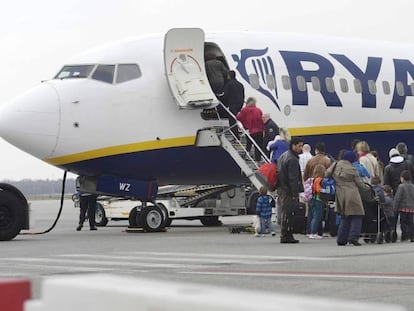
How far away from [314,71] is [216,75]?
8.00ft

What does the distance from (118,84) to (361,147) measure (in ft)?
15.7

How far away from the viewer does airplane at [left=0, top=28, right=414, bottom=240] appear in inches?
716

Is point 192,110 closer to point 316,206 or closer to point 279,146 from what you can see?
point 279,146

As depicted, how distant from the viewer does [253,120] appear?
19.3 m

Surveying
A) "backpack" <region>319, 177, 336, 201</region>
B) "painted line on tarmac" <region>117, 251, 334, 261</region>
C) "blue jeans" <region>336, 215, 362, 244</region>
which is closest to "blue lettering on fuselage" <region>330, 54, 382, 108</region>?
"backpack" <region>319, 177, 336, 201</region>

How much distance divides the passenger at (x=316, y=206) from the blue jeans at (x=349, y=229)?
1306mm

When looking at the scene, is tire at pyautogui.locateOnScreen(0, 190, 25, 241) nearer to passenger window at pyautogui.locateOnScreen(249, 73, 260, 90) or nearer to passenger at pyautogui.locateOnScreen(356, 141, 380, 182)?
passenger window at pyautogui.locateOnScreen(249, 73, 260, 90)

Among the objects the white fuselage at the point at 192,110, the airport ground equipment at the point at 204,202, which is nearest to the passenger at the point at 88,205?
the airport ground equipment at the point at 204,202

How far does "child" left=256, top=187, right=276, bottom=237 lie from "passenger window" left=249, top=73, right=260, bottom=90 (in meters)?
3.18

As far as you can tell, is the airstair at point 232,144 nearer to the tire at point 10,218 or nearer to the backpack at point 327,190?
the backpack at point 327,190

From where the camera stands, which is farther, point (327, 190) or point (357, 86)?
point (357, 86)

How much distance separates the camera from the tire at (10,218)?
56.3 feet

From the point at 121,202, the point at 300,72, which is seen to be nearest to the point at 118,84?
the point at 300,72

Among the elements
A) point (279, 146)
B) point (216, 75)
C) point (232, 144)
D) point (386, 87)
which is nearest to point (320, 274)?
point (279, 146)
